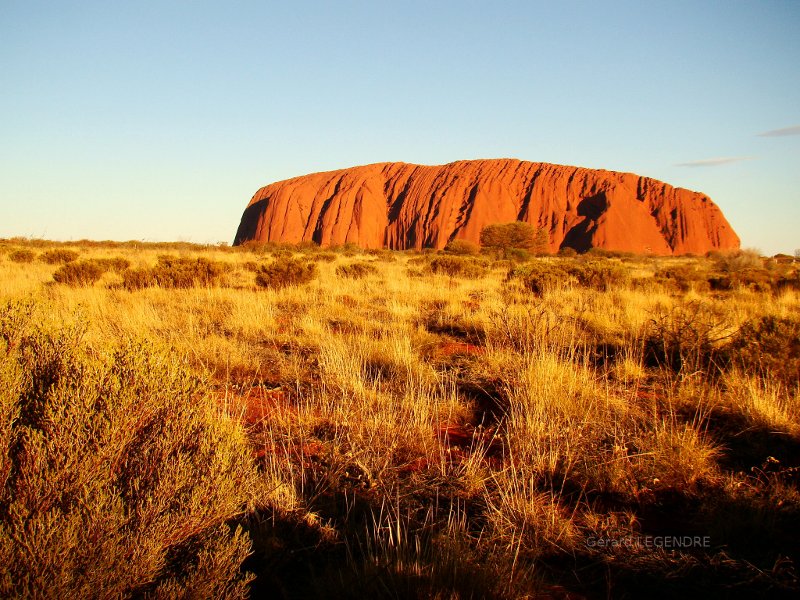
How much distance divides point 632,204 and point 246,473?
7514cm

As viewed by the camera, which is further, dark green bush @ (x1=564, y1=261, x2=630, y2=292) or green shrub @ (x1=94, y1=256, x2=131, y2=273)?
green shrub @ (x1=94, y1=256, x2=131, y2=273)

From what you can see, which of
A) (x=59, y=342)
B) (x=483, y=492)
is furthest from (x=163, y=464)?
(x=483, y=492)

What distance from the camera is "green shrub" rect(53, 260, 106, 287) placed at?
34.1ft

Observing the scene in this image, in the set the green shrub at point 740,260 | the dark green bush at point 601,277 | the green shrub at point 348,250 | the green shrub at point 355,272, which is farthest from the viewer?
the green shrub at point 348,250

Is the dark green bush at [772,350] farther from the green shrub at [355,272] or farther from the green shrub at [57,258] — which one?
the green shrub at [57,258]

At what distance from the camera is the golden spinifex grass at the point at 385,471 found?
1406 mm

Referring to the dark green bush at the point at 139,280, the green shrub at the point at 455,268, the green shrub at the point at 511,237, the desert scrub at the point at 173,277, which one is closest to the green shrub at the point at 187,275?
the desert scrub at the point at 173,277

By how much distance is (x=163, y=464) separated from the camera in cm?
153

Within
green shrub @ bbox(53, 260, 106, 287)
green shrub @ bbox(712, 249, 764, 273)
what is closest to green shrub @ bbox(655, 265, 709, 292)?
green shrub @ bbox(712, 249, 764, 273)

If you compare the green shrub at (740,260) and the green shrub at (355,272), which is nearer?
the green shrub at (355,272)

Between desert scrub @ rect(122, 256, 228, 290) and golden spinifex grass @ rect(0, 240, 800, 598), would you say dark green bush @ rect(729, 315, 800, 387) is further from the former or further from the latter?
desert scrub @ rect(122, 256, 228, 290)

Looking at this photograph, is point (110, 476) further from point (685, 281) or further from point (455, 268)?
point (685, 281)

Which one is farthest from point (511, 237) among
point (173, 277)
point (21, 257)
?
point (173, 277)

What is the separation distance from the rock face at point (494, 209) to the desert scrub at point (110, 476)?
65.5m
